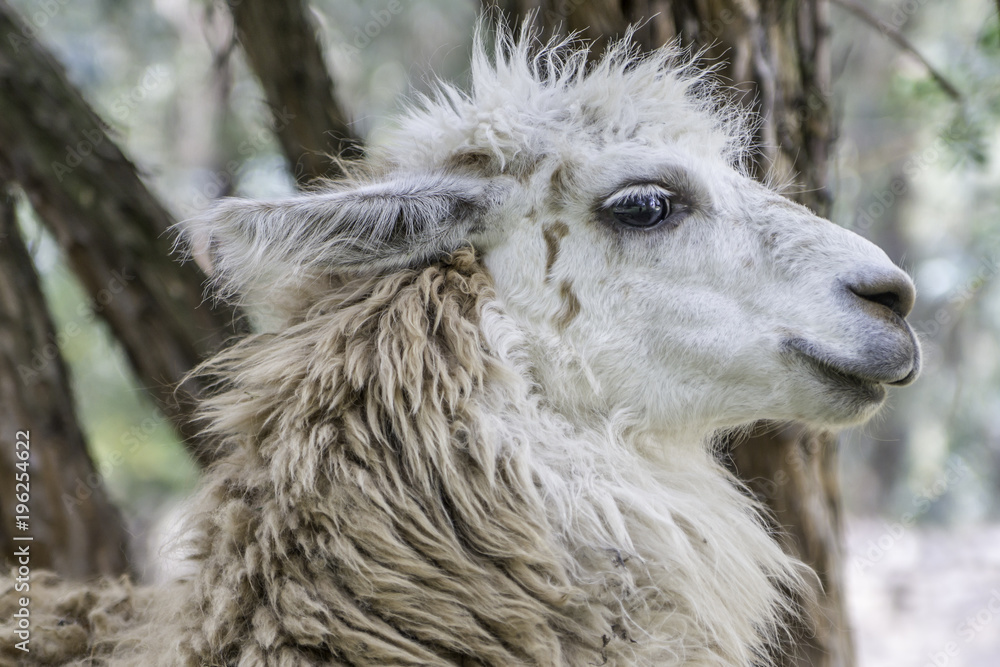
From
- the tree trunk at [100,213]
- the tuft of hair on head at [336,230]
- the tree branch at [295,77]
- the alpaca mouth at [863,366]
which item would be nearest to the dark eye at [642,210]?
the tuft of hair on head at [336,230]

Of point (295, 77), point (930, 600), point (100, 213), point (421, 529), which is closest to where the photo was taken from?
point (421, 529)

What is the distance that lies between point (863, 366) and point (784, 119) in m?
1.26

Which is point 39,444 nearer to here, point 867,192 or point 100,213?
point 100,213

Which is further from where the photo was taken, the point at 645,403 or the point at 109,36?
the point at 109,36

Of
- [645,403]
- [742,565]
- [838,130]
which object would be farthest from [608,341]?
[838,130]

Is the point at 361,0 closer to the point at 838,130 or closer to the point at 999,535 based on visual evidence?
the point at 838,130

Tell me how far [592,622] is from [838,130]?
2.16 m

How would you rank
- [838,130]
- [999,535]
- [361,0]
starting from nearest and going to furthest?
[838,130], [361,0], [999,535]

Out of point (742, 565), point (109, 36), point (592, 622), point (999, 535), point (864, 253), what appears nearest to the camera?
point (592, 622)

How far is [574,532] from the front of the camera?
6.73 ft

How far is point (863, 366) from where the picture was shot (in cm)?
203

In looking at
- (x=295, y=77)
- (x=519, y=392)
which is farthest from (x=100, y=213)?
(x=519, y=392)

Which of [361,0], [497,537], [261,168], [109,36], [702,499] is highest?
[109,36]

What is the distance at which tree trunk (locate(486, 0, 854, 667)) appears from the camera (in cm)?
282
